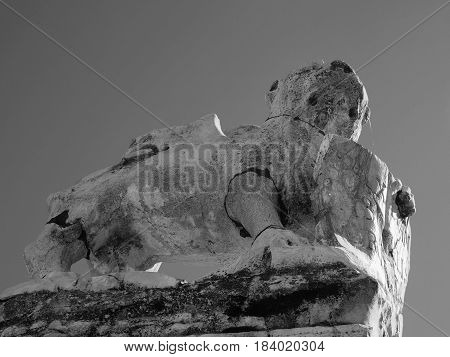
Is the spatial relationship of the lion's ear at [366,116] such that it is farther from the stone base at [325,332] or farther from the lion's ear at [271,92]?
the stone base at [325,332]

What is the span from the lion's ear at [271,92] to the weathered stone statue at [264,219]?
0.02 metres

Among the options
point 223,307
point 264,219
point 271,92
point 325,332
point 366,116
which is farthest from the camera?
point 271,92

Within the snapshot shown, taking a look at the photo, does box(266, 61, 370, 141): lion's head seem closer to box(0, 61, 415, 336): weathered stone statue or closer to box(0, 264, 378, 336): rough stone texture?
box(0, 61, 415, 336): weathered stone statue

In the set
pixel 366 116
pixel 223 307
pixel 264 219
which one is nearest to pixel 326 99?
pixel 366 116

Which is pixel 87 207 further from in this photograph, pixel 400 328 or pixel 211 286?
pixel 400 328

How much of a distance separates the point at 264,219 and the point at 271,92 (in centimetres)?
149

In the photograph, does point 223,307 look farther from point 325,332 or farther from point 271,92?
point 271,92

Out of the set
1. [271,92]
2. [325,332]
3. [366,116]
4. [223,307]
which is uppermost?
[271,92]

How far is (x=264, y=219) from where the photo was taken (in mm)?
5645

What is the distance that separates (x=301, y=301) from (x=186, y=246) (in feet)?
5.65

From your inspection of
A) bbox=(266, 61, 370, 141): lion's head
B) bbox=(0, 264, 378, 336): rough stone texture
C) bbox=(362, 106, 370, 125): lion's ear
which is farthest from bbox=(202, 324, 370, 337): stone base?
bbox=(362, 106, 370, 125): lion's ear

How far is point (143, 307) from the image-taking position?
4965 millimetres

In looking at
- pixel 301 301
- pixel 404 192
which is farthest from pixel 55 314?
pixel 404 192

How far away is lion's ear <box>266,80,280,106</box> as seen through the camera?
22.2ft
